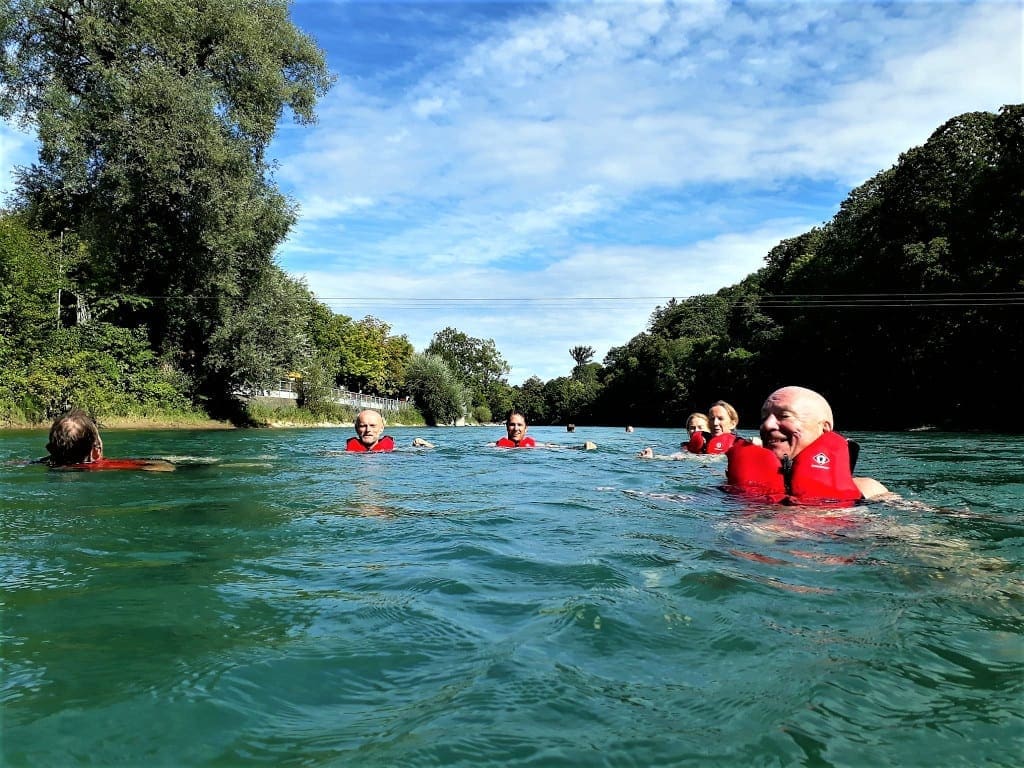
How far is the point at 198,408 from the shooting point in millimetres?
27562

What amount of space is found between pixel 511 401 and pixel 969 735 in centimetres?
10953

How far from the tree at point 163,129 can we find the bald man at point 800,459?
22105 mm

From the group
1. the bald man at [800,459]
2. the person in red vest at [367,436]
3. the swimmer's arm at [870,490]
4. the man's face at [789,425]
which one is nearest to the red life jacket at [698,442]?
the person in red vest at [367,436]

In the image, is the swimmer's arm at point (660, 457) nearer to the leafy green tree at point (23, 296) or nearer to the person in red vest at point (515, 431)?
the person in red vest at point (515, 431)

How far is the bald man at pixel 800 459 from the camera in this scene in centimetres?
522

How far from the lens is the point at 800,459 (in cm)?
525

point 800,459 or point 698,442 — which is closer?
point 800,459

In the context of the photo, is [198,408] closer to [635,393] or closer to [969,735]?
[969,735]

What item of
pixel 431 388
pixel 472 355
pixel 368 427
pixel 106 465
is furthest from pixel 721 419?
pixel 472 355

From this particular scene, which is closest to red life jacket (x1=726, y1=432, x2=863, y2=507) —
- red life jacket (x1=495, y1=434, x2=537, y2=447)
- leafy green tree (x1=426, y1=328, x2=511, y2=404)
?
red life jacket (x1=495, y1=434, x2=537, y2=447)

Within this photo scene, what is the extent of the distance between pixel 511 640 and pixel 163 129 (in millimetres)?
24624

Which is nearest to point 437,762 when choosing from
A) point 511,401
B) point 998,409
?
point 998,409

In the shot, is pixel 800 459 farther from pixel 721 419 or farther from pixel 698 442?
pixel 698 442

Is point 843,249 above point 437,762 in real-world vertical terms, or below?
above
